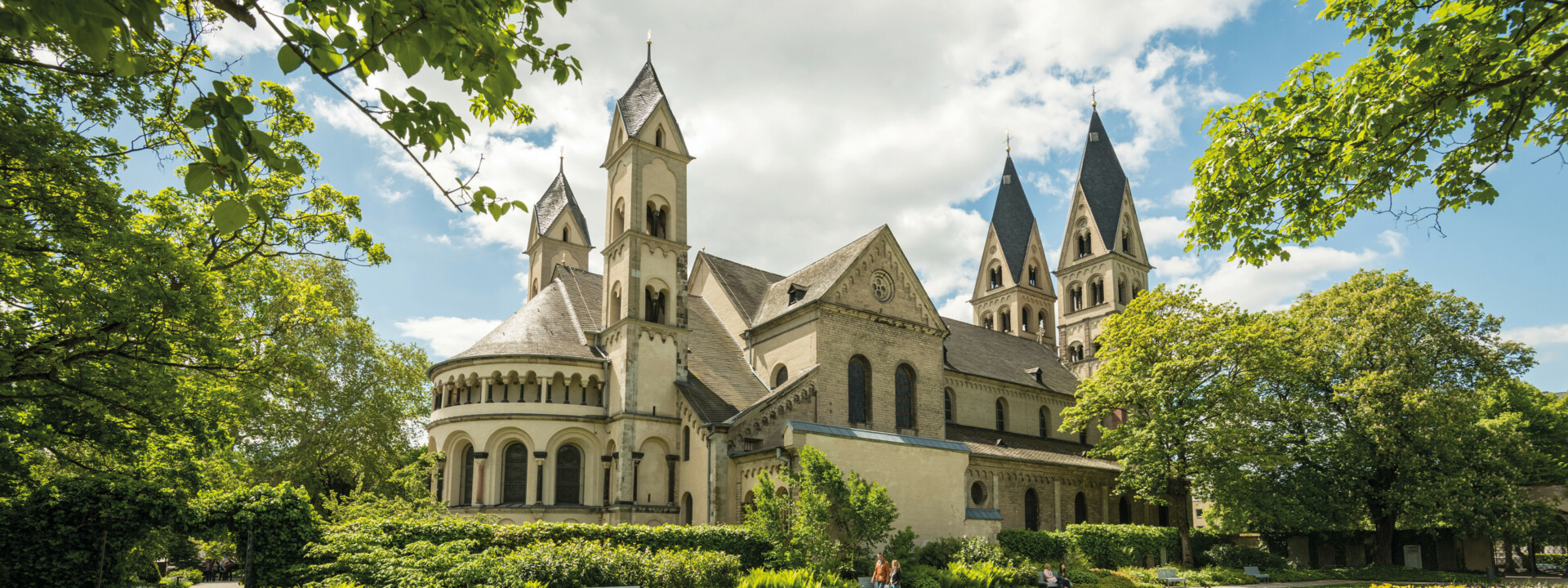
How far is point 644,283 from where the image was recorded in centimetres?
2941

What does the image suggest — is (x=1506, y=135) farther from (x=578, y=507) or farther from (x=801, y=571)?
(x=578, y=507)

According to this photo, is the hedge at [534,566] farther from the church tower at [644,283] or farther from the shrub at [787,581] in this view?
the church tower at [644,283]

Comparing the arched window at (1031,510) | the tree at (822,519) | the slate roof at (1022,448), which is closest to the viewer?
the tree at (822,519)

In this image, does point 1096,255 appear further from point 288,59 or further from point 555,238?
point 288,59

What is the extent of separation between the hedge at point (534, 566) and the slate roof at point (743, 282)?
15.1 m

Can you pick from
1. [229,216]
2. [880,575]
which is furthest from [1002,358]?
[229,216]

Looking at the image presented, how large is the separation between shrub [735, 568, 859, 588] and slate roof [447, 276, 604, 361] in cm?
1230

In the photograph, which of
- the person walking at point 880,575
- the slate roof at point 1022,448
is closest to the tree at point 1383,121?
the person walking at point 880,575

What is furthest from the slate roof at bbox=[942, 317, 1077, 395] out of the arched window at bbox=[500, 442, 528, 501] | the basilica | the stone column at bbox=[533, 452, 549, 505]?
the arched window at bbox=[500, 442, 528, 501]

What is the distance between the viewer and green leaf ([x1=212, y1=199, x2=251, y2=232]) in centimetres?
470

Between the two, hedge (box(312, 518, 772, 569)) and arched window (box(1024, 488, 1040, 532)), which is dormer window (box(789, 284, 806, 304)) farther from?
arched window (box(1024, 488, 1040, 532))

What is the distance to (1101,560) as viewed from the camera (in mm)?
31125

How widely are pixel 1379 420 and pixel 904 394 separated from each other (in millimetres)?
18017

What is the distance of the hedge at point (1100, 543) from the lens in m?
29.7
